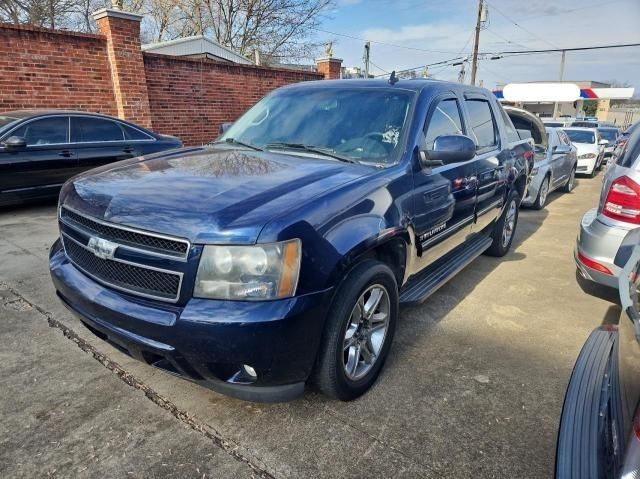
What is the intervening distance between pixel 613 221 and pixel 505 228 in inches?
79.5

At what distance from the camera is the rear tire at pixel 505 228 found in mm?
5090

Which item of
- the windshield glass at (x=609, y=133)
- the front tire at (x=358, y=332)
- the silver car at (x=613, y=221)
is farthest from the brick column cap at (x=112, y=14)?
the windshield glass at (x=609, y=133)

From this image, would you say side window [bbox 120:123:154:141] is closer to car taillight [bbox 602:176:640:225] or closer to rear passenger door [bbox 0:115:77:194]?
rear passenger door [bbox 0:115:77:194]

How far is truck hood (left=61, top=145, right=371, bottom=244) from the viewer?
6.47 ft

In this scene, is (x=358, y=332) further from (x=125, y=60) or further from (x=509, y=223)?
(x=125, y=60)

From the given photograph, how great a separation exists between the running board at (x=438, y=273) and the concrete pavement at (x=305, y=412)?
1.20 feet

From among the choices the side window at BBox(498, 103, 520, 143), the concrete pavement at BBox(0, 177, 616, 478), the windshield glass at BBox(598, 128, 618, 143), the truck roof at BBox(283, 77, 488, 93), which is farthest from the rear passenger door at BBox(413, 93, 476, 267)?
the windshield glass at BBox(598, 128, 618, 143)

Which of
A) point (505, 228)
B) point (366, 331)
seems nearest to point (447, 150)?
point (366, 331)

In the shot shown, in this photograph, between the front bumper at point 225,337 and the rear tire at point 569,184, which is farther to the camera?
the rear tire at point 569,184

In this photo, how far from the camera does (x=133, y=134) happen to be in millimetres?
7551

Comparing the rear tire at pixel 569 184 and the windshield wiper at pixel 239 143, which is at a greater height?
the windshield wiper at pixel 239 143

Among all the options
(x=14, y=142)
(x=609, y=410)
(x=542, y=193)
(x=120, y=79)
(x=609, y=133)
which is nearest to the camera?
(x=609, y=410)

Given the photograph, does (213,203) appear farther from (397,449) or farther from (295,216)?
(397,449)

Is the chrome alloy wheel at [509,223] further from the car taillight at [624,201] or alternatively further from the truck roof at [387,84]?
the truck roof at [387,84]
